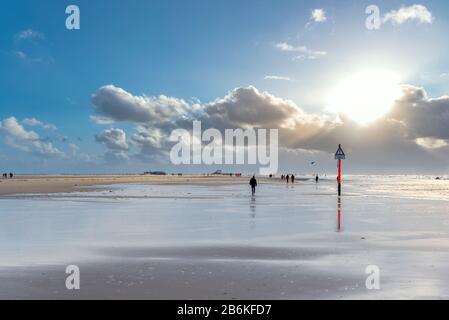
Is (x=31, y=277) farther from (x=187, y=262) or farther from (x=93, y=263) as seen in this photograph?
(x=187, y=262)

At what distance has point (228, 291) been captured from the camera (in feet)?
32.9

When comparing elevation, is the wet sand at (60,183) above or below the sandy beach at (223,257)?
below
